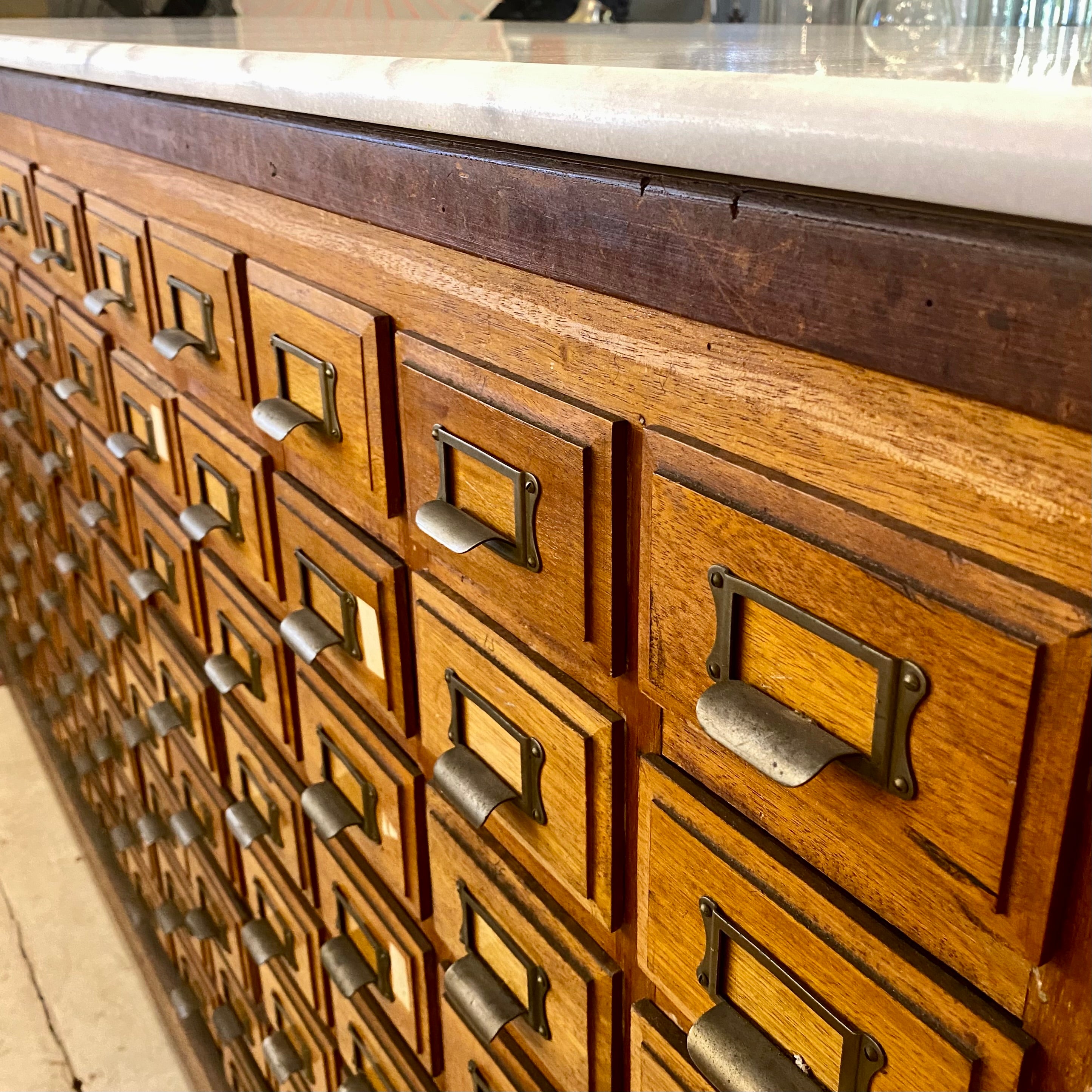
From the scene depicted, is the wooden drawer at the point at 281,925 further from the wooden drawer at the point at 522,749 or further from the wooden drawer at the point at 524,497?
the wooden drawer at the point at 524,497

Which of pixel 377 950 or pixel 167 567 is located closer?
pixel 377 950

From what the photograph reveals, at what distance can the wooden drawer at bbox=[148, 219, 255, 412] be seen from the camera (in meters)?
0.75

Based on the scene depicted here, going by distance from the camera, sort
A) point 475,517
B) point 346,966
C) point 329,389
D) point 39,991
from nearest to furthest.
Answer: point 475,517 → point 329,389 → point 346,966 → point 39,991

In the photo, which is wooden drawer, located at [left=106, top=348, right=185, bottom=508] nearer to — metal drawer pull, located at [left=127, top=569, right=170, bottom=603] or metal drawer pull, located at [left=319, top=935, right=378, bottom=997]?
metal drawer pull, located at [left=127, top=569, right=170, bottom=603]

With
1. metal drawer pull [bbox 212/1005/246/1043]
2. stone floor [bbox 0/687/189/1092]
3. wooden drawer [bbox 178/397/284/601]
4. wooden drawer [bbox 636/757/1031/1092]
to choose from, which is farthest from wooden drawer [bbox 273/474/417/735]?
stone floor [bbox 0/687/189/1092]

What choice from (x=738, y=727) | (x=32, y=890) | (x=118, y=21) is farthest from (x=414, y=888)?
(x=32, y=890)

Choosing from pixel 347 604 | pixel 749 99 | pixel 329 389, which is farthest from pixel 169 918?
pixel 749 99

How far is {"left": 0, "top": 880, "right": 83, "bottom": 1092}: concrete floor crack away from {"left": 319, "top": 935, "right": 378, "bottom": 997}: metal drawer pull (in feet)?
2.90

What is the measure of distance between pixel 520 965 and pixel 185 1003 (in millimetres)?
1107

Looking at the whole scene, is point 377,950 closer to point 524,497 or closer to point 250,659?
point 250,659

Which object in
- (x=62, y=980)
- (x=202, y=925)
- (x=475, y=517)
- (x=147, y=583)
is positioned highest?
(x=475, y=517)

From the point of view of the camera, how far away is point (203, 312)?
2.63ft

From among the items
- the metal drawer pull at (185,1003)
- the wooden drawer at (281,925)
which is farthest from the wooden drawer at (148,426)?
the metal drawer pull at (185,1003)

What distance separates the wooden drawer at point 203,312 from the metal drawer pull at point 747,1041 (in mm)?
505
